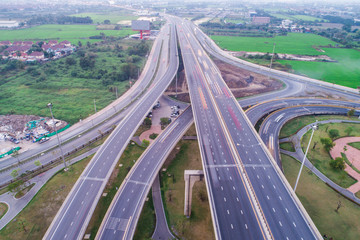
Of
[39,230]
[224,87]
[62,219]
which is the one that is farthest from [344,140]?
[39,230]

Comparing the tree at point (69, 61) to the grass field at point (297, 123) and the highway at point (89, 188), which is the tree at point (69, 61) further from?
the grass field at point (297, 123)

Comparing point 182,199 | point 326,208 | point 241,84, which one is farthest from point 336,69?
point 182,199

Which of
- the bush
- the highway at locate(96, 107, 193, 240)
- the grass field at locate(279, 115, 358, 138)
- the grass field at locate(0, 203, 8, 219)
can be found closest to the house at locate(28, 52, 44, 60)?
the bush

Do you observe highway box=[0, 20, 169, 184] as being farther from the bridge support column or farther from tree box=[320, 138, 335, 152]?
tree box=[320, 138, 335, 152]

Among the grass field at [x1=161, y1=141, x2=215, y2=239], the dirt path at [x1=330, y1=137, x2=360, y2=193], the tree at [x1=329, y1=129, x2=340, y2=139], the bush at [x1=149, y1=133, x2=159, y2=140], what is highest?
the tree at [x1=329, y1=129, x2=340, y2=139]

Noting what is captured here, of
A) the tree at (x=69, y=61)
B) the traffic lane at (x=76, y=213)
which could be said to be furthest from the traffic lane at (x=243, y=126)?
the tree at (x=69, y=61)

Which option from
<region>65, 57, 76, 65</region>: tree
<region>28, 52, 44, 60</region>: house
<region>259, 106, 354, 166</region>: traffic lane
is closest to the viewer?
<region>259, 106, 354, 166</region>: traffic lane

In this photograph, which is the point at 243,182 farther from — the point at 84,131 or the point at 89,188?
the point at 84,131
